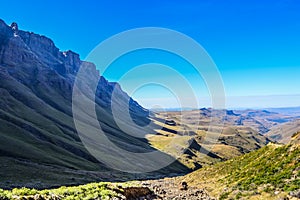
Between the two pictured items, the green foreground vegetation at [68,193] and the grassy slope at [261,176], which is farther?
the grassy slope at [261,176]

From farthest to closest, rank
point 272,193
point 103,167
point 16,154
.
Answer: point 103,167 < point 16,154 < point 272,193

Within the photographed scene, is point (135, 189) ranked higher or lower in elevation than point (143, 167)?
higher

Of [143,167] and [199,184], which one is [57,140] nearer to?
[143,167]

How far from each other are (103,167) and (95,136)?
62566 mm

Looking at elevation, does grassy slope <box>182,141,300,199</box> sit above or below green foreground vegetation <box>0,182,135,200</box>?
below

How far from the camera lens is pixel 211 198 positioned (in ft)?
148

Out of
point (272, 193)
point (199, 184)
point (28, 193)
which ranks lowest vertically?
point (199, 184)

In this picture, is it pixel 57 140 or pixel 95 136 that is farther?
pixel 95 136

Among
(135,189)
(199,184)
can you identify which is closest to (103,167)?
(199,184)

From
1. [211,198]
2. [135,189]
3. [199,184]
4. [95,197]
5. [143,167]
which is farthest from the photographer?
[143,167]

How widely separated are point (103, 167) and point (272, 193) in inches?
4108

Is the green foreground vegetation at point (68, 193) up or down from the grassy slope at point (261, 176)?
up

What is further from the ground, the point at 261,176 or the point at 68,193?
Result: the point at 68,193

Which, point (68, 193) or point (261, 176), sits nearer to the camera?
point (68, 193)
